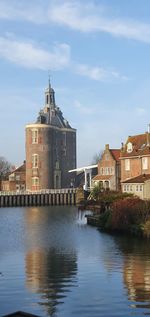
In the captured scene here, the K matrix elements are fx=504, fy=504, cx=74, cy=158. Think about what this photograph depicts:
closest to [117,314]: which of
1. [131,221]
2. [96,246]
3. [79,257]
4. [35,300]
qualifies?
[35,300]

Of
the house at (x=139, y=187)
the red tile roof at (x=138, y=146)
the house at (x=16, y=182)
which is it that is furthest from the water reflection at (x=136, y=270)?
the house at (x=16, y=182)

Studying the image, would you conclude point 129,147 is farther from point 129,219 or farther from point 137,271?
point 137,271

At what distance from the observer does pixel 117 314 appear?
1333cm

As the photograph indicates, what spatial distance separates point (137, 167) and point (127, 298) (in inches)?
1823

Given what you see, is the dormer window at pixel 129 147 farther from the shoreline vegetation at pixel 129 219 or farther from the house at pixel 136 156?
the shoreline vegetation at pixel 129 219

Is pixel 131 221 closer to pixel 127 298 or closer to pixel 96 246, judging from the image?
pixel 96 246

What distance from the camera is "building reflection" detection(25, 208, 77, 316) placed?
50.6 ft

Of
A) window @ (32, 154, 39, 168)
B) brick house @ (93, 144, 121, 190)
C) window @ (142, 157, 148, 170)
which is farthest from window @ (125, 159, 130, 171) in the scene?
window @ (32, 154, 39, 168)

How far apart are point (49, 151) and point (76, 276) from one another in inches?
3182

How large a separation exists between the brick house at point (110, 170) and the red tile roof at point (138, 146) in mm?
8982

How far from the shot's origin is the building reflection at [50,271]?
15.4 meters

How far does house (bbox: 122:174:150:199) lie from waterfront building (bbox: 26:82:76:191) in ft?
152

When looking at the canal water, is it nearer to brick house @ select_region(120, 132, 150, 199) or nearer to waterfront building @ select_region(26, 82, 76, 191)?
brick house @ select_region(120, 132, 150, 199)

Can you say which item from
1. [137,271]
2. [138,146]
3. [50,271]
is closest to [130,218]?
[137,271]
